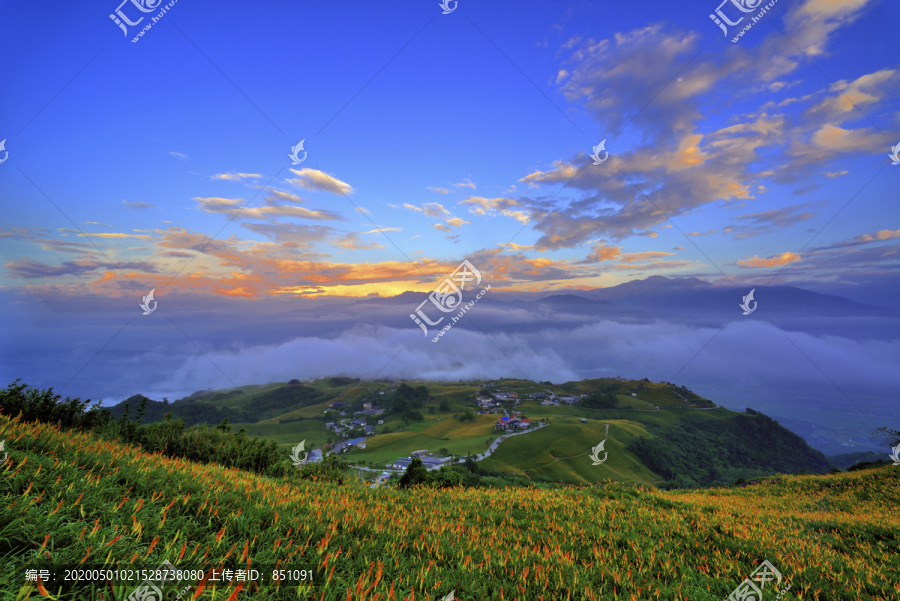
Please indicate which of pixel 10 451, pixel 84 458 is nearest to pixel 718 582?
pixel 84 458

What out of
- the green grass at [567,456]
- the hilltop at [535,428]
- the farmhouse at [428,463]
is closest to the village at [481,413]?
the hilltop at [535,428]

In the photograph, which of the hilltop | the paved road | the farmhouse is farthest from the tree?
the paved road

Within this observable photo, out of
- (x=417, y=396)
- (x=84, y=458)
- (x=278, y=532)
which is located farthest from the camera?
(x=417, y=396)

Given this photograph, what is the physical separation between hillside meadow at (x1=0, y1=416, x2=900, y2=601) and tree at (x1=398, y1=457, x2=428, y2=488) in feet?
Answer: 5.51

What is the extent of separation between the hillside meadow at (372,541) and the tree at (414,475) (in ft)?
5.51

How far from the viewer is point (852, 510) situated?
41.2ft

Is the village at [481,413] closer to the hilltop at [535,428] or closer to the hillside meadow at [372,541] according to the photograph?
the hilltop at [535,428]

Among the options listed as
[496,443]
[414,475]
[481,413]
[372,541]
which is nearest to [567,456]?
[496,443]

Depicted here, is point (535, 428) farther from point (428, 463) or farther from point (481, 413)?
point (428, 463)

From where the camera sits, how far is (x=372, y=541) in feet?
16.6

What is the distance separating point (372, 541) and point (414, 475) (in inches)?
230

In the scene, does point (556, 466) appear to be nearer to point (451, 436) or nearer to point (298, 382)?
point (451, 436)

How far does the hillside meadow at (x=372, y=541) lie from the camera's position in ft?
10.9

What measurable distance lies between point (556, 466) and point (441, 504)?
6788 centimetres
